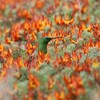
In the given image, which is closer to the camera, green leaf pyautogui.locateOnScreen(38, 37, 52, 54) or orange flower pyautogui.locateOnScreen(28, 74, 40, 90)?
orange flower pyautogui.locateOnScreen(28, 74, 40, 90)

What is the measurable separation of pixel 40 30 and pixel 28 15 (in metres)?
2.19

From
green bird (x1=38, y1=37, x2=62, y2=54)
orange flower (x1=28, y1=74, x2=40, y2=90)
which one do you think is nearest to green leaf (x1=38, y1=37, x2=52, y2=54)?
green bird (x1=38, y1=37, x2=62, y2=54)

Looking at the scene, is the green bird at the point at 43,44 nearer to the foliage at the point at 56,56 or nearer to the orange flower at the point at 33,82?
the foliage at the point at 56,56

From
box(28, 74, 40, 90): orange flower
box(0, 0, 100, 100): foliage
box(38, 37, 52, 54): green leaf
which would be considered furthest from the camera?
box(38, 37, 52, 54): green leaf

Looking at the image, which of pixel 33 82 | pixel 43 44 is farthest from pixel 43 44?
pixel 33 82

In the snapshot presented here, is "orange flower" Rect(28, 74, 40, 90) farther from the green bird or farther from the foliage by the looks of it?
the green bird

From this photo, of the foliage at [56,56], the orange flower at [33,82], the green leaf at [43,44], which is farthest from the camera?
the green leaf at [43,44]

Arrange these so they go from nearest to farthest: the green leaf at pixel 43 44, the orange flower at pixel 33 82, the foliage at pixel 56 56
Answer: the foliage at pixel 56 56, the orange flower at pixel 33 82, the green leaf at pixel 43 44

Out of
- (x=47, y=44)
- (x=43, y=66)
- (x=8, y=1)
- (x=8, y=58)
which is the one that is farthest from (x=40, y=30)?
(x=8, y=1)

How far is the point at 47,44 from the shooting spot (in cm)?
666

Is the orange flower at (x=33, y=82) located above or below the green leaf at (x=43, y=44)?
below

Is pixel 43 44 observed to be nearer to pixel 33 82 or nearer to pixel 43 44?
pixel 43 44

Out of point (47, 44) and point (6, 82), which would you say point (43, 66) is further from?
point (47, 44)

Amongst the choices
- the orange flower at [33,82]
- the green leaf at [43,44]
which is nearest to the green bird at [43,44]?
the green leaf at [43,44]
